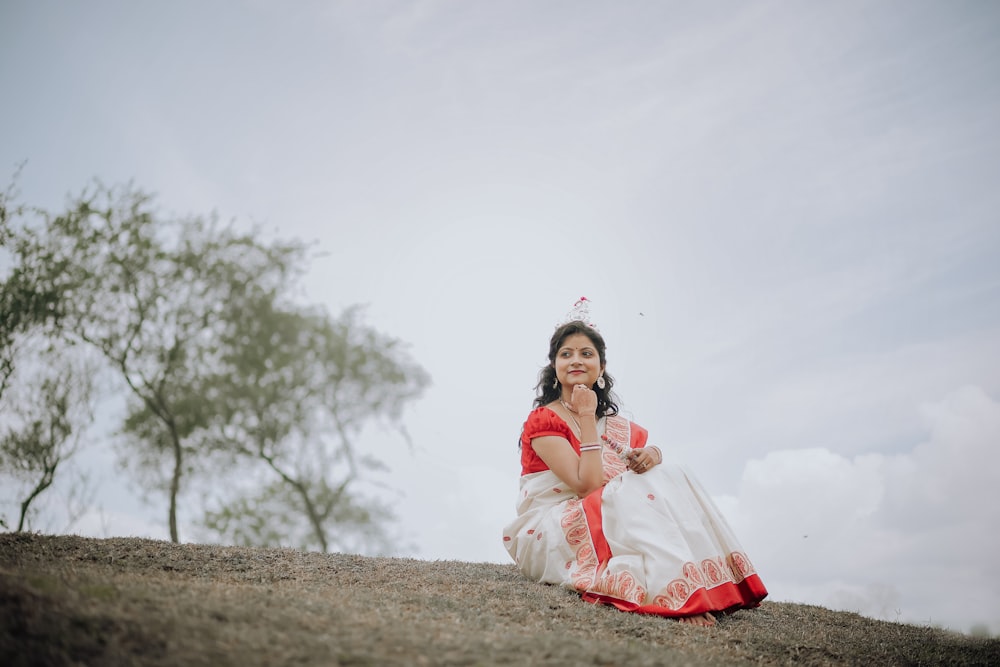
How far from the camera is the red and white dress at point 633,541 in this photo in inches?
200

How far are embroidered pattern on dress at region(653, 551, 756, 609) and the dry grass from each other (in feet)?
0.67

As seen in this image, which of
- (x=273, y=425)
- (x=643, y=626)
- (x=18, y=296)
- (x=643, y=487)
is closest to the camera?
(x=643, y=626)

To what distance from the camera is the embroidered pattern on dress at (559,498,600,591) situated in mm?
5395

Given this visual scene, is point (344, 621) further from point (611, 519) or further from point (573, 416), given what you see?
point (573, 416)

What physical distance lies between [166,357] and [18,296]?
281cm

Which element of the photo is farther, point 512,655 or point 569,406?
point 569,406

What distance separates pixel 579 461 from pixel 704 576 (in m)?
1.20

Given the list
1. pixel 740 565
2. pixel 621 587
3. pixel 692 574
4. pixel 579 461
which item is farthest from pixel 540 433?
pixel 740 565

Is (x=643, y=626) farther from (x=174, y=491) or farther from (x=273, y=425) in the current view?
(x=273, y=425)

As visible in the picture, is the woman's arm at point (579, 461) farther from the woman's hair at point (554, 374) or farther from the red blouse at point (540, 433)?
the woman's hair at point (554, 374)

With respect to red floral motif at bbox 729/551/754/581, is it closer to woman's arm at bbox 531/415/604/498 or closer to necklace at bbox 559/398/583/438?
woman's arm at bbox 531/415/604/498

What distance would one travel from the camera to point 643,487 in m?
5.53

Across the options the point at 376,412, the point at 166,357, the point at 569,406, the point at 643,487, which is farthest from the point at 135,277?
the point at 643,487

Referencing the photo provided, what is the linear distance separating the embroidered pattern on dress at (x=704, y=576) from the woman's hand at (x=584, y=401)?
126cm
